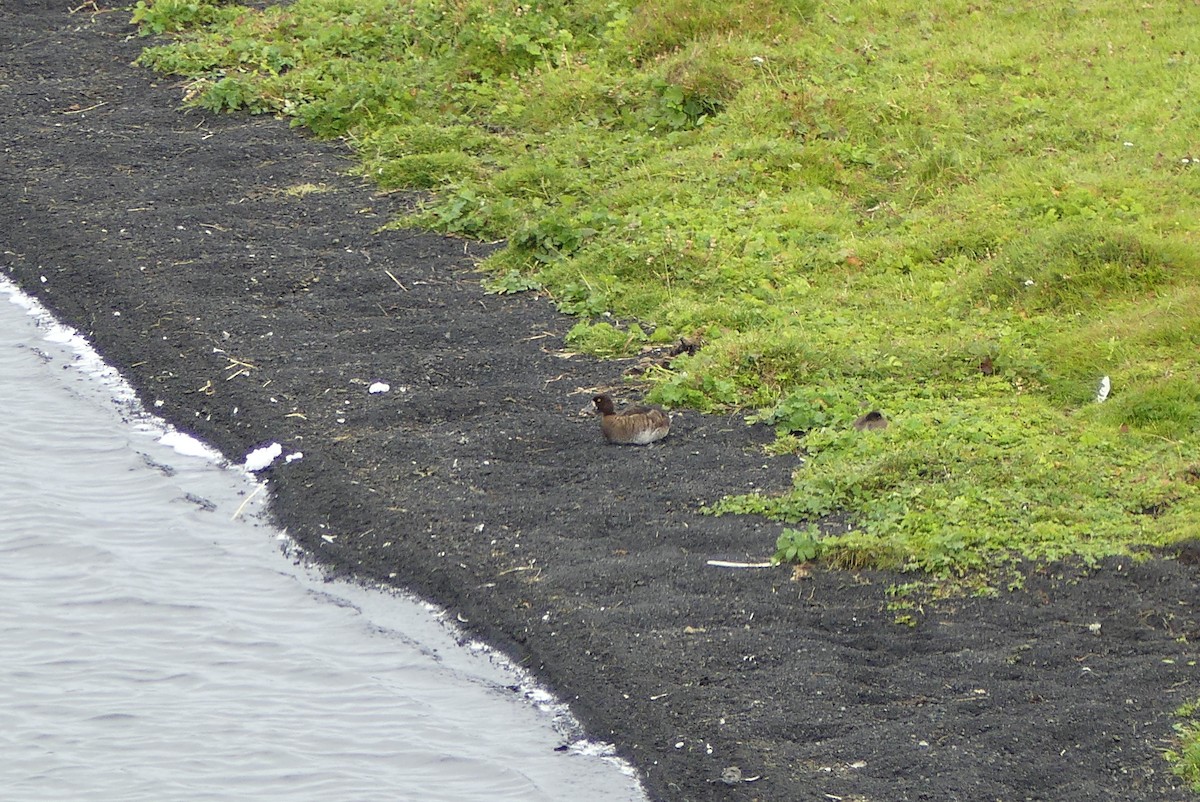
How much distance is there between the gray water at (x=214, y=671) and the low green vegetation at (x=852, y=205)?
1.54 m

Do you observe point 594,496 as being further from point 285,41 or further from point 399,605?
point 285,41

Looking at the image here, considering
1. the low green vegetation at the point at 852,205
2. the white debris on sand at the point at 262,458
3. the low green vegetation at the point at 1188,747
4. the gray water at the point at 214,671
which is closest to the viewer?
the low green vegetation at the point at 1188,747

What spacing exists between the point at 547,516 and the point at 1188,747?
288 centimetres

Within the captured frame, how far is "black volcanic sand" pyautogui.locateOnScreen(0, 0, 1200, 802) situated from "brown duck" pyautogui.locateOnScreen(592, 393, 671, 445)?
72 millimetres

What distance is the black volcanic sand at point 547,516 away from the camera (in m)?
5.23

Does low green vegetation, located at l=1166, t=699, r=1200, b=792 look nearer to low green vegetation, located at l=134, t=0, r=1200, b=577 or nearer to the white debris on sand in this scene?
low green vegetation, located at l=134, t=0, r=1200, b=577

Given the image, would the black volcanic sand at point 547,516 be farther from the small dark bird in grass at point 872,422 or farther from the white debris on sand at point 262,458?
the small dark bird in grass at point 872,422

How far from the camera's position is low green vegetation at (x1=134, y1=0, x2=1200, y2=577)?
6.82 m

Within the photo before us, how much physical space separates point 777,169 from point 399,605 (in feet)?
16.1

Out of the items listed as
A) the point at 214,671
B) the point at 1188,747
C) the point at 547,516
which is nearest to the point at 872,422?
the point at 547,516

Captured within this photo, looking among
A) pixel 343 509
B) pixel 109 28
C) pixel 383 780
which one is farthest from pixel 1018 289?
A: pixel 109 28

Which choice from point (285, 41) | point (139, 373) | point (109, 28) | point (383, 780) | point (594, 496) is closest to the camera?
point (383, 780)

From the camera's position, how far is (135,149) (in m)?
11.1

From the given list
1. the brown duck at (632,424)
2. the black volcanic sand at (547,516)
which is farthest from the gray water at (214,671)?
the brown duck at (632,424)
